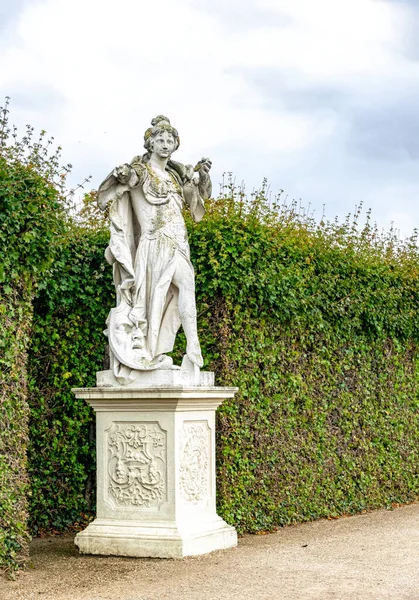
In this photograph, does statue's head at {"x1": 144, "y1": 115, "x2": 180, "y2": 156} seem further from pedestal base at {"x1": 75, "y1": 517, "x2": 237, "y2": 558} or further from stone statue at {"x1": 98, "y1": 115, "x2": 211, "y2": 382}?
pedestal base at {"x1": 75, "y1": 517, "x2": 237, "y2": 558}

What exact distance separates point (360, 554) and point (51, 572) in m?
2.52

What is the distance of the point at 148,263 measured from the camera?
301 inches

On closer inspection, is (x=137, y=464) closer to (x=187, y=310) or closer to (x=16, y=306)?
(x=187, y=310)

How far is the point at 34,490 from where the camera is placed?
8.70 m

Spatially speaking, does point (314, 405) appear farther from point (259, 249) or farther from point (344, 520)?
point (259, 249)

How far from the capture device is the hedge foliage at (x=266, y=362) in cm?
886

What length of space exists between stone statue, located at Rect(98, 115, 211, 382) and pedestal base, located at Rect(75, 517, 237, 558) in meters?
1.19

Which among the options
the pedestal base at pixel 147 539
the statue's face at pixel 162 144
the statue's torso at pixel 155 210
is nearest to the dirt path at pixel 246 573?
the pedestal base at pixel 147 539

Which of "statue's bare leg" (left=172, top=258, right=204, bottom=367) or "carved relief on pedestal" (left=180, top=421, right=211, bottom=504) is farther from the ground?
"statue's bare leg" (left=172, top=258, right=204, bottom=367)

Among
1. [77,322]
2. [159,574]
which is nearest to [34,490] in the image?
[77,322]

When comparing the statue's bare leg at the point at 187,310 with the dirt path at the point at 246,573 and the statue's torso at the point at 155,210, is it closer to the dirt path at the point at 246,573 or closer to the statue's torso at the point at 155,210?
the statue's torso at the point at 155,210

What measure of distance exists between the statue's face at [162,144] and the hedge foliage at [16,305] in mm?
1090

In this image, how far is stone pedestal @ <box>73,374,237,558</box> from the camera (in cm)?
738

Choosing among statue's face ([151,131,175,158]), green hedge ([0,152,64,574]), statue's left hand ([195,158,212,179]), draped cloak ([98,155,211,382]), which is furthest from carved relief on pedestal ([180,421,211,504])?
statue's face ([151,131,175,158])
